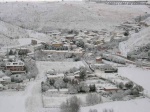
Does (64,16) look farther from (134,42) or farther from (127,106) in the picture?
(127,106)

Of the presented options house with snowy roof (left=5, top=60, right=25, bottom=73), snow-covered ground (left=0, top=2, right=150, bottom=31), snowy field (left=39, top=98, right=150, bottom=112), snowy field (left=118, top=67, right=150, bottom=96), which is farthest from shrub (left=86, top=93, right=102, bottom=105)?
snow-covered ground (left=0, top=2, right=150, bottom=31)

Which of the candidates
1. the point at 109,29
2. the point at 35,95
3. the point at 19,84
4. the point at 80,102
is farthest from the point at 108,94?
the point at 109,29

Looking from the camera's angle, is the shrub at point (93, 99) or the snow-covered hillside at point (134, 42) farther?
the snow-covered hillside at point (134, 42)

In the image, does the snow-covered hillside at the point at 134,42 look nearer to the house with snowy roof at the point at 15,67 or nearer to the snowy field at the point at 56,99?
the house with snowy roof at the point at 15,67

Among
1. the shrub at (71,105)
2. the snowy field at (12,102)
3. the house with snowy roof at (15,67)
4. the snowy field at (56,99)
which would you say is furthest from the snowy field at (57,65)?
the shrub at (71,105)

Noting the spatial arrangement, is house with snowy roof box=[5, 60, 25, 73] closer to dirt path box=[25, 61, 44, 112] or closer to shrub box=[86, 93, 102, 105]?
dirt path box=[25, 61, 44, 112]

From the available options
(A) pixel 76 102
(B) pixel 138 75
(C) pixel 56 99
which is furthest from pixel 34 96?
(B) pixel 138 75

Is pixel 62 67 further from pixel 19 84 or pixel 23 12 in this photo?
pixel 23 12
